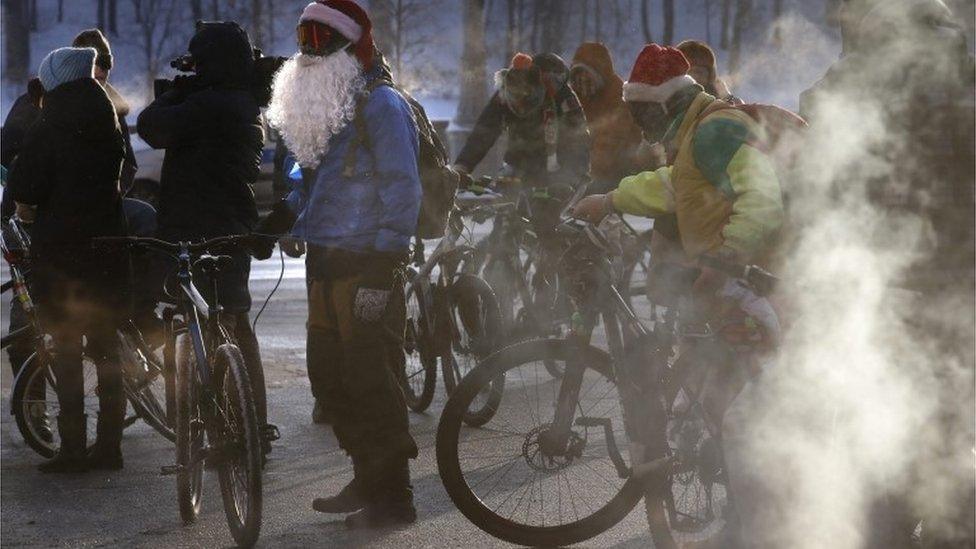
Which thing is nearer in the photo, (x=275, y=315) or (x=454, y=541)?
(x=454, y=541)

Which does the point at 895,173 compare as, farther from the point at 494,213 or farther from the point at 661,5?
the point at 661,5

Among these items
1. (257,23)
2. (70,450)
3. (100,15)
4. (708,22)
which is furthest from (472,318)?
(708,22)

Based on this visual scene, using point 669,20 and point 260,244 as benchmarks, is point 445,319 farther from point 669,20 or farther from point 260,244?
point 669,20

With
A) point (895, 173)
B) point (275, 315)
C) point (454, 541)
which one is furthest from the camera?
point (275, 315)

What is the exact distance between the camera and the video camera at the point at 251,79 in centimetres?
738

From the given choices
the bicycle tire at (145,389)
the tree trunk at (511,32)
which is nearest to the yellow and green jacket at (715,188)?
the bicycle tire at (145,389)

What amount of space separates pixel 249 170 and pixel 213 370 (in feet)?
5.27

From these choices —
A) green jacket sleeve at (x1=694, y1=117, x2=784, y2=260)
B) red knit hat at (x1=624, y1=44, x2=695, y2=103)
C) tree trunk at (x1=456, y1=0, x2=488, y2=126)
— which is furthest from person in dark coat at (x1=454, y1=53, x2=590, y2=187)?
tree trunk at (x1=456, y1=0, x2=488, y2=126)

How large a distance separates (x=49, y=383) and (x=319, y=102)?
2.35 meters

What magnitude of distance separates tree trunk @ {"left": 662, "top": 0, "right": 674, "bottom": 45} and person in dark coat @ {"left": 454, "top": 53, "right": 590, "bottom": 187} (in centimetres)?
4329

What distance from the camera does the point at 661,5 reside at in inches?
2170

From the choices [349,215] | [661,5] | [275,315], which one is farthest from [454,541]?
[661,5]

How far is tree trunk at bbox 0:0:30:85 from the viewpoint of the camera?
44.9 metres

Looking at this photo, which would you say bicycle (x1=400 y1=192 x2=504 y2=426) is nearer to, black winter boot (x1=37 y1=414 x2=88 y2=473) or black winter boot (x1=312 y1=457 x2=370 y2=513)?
black winter boot (x1=37 y1=414 x2=88 y2=473)
